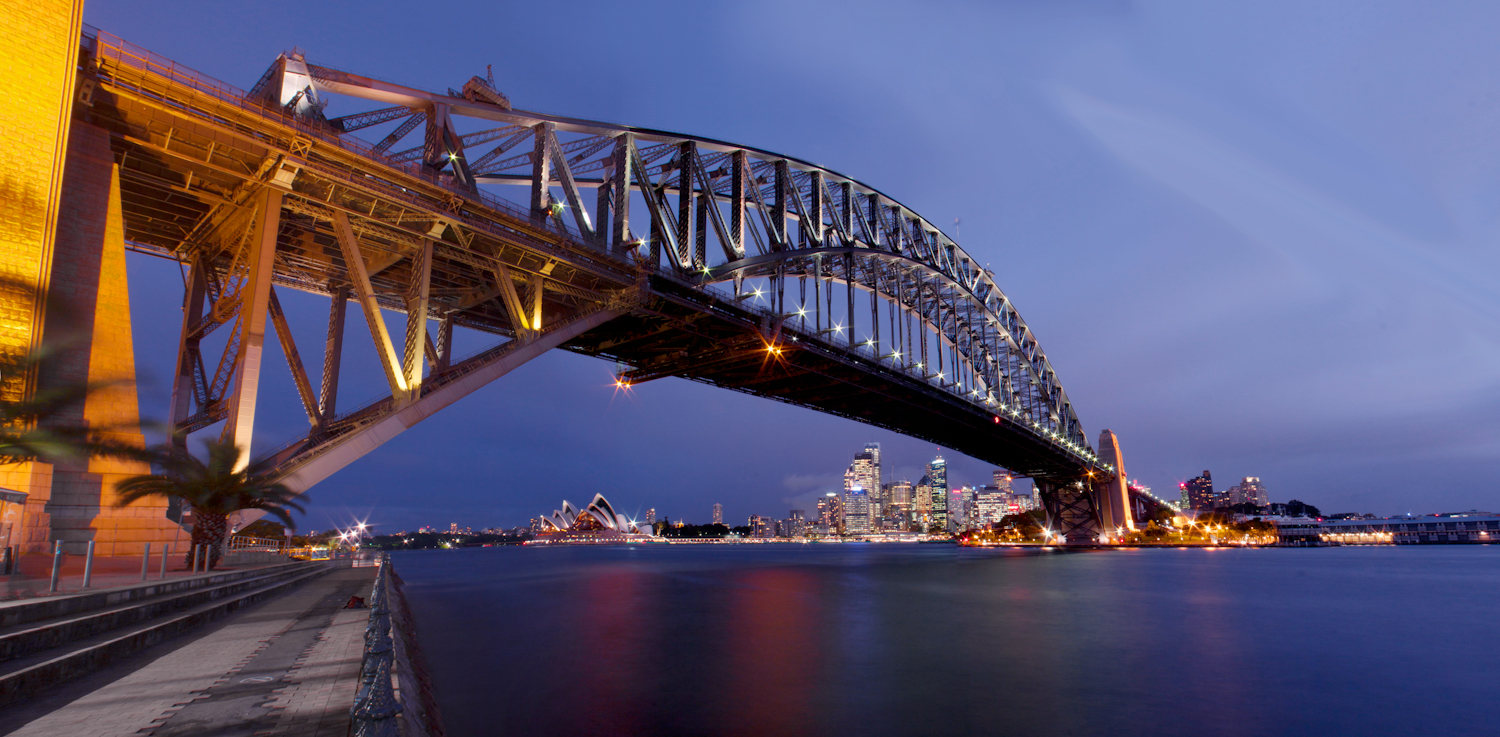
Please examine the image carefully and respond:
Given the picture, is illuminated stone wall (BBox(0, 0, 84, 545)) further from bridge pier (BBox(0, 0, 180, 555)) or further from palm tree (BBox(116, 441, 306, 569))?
palm tree (BBox(116, 441, 306, 569))

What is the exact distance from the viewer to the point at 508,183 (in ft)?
94.9

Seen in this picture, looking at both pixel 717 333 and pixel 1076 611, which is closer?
pixel 1076 611

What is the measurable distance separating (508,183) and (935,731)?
25995 millimetres

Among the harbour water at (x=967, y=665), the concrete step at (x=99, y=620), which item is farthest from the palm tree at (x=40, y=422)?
the harbour water at (x=967, y=665)

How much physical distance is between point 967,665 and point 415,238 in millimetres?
19663

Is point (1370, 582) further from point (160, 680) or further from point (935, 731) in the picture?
point (160, 680)

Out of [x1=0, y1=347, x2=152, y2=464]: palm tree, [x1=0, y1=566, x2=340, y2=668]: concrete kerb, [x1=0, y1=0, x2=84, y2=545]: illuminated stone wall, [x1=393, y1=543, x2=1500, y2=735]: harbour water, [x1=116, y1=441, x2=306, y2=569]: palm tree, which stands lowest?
[x1=393, y1=543, x2=1500, y2=735]: harbour water

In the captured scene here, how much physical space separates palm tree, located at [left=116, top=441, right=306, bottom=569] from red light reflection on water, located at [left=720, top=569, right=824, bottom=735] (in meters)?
12.4

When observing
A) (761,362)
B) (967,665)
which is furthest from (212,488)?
(761,362)

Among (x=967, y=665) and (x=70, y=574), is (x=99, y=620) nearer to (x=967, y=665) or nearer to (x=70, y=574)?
(x=70, y=574)

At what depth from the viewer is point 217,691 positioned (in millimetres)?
7156

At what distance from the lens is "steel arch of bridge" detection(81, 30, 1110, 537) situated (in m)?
17.1

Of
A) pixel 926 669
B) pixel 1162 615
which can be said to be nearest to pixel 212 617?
pixel 926 669

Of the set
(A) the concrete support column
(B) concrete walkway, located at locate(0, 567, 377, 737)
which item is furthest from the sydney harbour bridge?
(B) concrete walkway, located at locate(0, 567, 377, 737)
